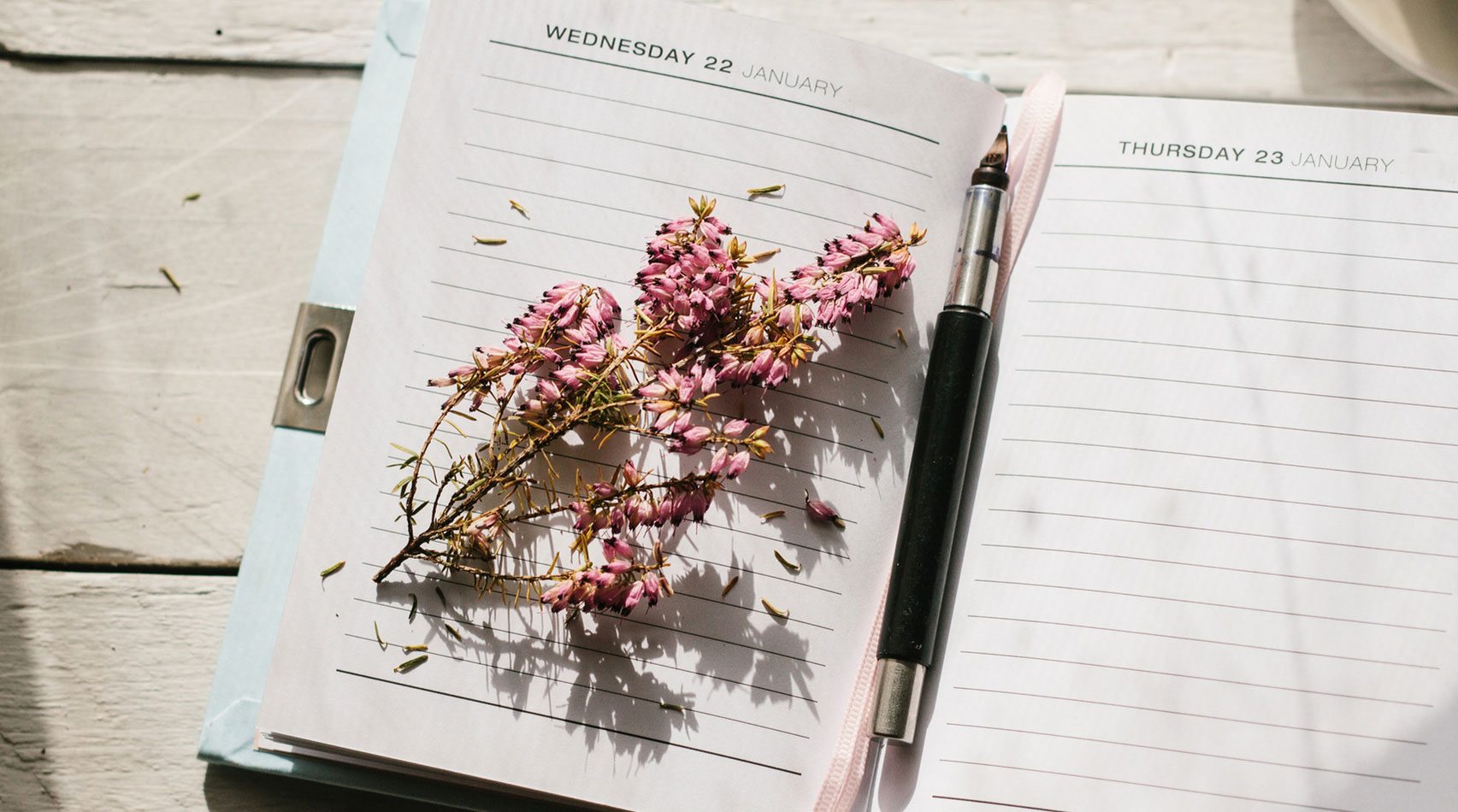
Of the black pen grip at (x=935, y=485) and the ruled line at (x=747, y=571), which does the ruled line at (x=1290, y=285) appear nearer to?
the black pen grip at (x=935, y=485)

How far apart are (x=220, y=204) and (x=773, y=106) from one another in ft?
1.28

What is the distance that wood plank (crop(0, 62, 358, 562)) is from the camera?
622 mm

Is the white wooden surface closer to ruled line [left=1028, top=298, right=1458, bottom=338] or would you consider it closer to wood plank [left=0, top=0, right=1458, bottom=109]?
wood plank [left=0, top=0, right=1458, bottom=109]

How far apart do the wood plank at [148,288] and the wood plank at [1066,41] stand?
0.9 inches

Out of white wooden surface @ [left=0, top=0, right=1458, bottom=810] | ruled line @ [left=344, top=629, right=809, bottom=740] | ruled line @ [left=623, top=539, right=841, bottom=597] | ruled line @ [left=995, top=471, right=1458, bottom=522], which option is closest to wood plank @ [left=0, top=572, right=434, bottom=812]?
white wooden surface @ [left=0, top=0, right=1458, bottom=810]

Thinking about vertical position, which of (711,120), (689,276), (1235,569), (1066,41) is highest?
(1066,41)

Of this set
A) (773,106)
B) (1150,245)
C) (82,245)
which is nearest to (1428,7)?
(1150,245)

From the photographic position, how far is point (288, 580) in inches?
22.7

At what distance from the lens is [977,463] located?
559 mm

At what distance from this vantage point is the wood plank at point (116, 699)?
0.58 meters

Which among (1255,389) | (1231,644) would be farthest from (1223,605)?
(1255,389)

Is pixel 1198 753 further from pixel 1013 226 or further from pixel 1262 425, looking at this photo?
pixel 1013 226

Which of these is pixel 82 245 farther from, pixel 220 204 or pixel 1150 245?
pixel 1150 245

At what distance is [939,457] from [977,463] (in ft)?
0.12
